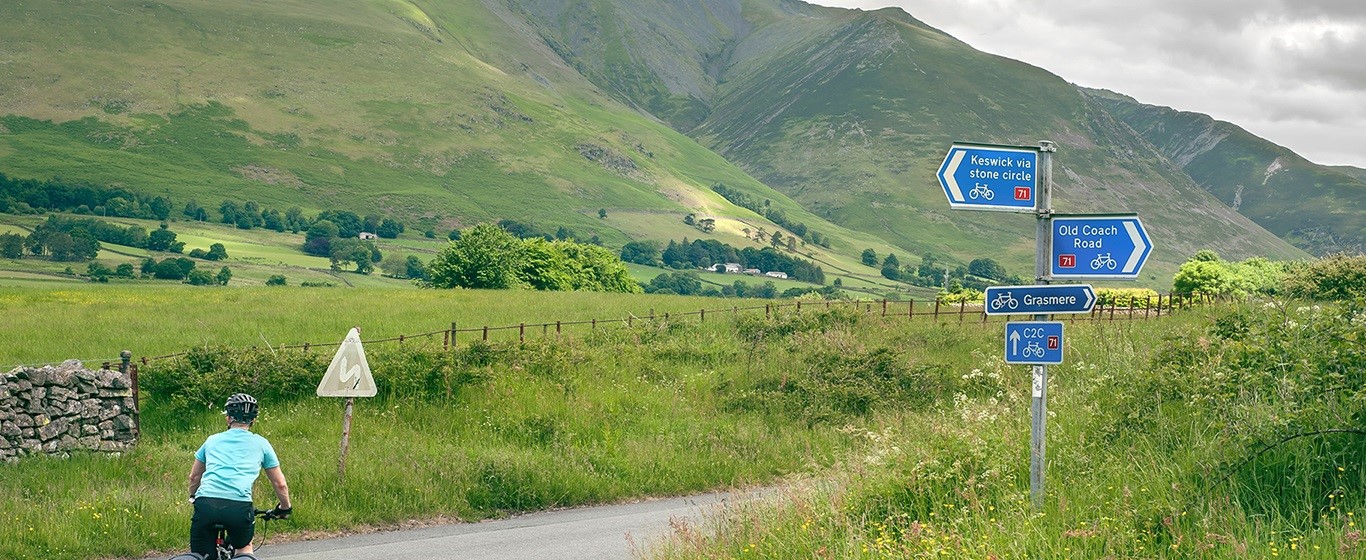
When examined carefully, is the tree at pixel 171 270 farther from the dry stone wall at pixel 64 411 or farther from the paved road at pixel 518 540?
the paved road at pixel 518 540

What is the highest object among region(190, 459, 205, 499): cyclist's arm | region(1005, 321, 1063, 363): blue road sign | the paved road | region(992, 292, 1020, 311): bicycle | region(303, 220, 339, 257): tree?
region(303, 220, 339, 257): tree

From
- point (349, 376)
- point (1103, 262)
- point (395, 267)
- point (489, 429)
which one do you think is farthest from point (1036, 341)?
point (395, 267)

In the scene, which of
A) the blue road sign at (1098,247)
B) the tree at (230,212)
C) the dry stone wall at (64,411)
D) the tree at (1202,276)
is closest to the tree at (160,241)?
the tree at (230,212)

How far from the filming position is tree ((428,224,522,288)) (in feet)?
232

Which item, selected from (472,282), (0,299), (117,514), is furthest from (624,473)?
(472,282)

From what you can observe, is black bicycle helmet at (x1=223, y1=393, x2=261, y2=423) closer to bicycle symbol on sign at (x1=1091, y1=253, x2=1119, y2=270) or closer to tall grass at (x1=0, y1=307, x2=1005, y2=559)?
tall grass at (x1=0, y1=307, x2=1005, y2=559)

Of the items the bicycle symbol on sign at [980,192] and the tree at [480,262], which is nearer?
the bicycle symbol on sign at [980,192]

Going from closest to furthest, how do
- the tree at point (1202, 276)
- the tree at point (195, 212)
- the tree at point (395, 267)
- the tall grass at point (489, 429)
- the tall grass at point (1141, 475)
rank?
1. the tall grass at point (1141, 475)
2. the tall grass at point (489, 429)
3. the tree at point (1202, 276)
4. the tree at point (395, 267)
5. the tree at point (195, 212)

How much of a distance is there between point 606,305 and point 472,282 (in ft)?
77.2

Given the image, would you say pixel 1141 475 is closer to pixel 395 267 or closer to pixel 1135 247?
pixel 1135 247

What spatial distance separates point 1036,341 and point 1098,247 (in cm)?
90

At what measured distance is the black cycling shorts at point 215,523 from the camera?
351 inches

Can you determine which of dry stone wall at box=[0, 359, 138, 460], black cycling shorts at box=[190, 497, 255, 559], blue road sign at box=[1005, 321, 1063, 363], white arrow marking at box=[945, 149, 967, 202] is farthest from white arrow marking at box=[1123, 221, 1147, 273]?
dry stone wall at box=[0, 359, 138, 460]

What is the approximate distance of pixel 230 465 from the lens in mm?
9109
